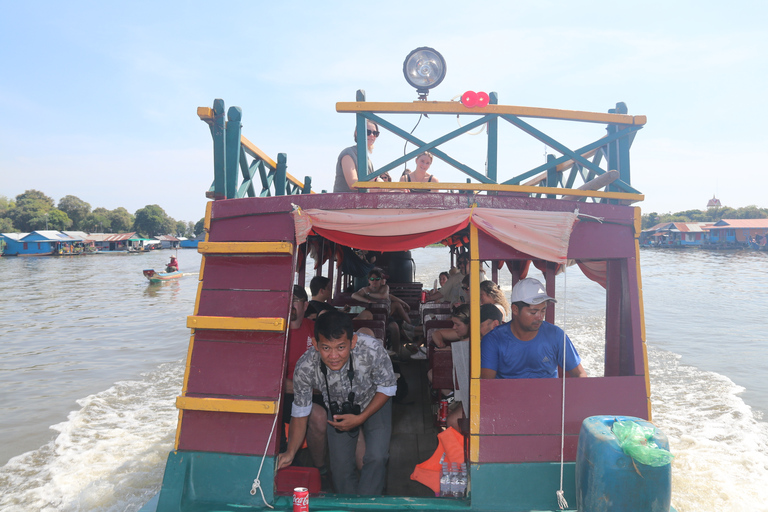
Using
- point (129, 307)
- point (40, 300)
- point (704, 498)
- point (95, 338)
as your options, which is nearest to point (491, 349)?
point (704, 498)

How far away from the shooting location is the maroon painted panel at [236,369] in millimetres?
3502

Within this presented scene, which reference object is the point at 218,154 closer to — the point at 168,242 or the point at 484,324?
the point at 484,324

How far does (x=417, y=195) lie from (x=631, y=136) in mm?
2016

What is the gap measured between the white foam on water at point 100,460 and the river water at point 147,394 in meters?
0.02

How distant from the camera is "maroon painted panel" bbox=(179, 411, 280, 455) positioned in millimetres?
3414

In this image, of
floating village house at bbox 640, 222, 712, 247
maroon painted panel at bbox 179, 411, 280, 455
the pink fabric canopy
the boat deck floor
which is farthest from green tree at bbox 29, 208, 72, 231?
floating village house at bbox 640, 222, 712, 247

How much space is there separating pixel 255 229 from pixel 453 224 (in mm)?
1597

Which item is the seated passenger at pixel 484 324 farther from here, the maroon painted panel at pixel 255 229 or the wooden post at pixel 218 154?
the wooden post at pixel 218 154

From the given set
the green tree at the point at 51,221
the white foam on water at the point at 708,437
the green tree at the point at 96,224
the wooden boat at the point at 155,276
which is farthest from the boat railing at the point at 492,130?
the green tree at the point at 96,224

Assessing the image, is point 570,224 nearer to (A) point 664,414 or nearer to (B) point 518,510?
(B) point 518,510

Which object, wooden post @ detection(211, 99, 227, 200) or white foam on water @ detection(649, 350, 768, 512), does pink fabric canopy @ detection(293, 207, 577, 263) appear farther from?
white foam on water @ detection(649, 350, 768, 512)

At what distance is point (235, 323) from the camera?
11.7ft

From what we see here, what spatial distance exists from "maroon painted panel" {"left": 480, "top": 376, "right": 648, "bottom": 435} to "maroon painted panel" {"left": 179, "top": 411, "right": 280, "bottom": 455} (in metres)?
1.60

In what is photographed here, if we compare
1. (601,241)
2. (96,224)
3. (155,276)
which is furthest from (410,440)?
(96,224)
